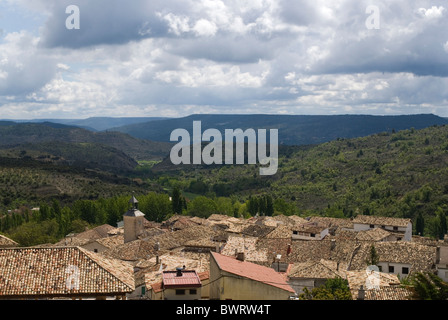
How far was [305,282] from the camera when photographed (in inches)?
1389

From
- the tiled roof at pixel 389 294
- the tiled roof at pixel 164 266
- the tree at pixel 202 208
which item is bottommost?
the tree at pixel 202 208

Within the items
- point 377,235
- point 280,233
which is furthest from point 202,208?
point 377,235

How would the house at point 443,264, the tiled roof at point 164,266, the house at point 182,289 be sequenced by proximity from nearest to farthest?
the house at point 182,289 < the tiled roof at point 164,266 < the house at point 443,264

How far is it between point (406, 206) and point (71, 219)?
222ft

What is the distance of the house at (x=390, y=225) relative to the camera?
64562 mm

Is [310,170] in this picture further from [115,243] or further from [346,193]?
[115,243]

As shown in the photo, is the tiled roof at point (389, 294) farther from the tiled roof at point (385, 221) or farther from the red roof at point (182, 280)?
the tiled roof at point (385, 221)

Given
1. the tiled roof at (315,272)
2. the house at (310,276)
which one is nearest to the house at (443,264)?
the tiled roof at (315,272)

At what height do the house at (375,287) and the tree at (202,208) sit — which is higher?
the house at (375,287)

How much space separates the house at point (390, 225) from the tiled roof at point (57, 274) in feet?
159

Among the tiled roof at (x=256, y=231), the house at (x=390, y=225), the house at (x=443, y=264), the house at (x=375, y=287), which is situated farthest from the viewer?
the house at (x=390, y=225)

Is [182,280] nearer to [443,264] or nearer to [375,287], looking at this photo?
[375,287]

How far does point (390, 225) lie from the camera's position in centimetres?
6569
